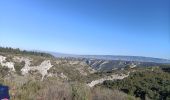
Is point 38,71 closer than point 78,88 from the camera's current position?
No

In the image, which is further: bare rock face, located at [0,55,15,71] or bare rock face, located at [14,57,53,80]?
bare rock face, located at [14,57,53,80]

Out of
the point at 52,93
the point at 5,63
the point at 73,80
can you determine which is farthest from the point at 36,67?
the point at 52,93

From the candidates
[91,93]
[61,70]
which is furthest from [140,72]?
[91,93]

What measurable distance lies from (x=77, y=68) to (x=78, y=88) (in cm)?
9144

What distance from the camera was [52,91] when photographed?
37.4 ft

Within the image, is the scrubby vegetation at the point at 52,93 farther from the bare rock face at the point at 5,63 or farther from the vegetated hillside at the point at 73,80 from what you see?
the bare rock face at the point at 5,63

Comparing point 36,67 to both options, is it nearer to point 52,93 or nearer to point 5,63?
point 5,63

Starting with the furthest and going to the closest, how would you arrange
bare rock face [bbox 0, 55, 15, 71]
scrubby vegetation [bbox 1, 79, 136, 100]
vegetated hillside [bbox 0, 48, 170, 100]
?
bare rock face [bbox 0, 55, 15, 71] < vegetated hillside [bbox 0, 48, 170, 100] < scrubby vegetation [bbox 1, 79, 136, 100]

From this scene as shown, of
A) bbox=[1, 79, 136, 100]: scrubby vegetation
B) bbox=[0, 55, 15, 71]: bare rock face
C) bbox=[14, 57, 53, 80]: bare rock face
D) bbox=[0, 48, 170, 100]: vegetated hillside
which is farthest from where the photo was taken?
bbox=[14, 57, 53, 80]: bare rock face

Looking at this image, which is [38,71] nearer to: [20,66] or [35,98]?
[20,66]

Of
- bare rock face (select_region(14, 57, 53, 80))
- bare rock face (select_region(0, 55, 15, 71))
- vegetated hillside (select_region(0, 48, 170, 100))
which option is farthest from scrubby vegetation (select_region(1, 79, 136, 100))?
bare rock face (select_region(14, 57, 53, 80))

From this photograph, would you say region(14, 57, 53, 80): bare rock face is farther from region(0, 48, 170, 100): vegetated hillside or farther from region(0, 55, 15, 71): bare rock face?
region(0, 55, 15, 71): bare rock face

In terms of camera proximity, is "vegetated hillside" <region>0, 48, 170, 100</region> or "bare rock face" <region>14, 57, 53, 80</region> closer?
"vegetated hillside" <region>0, 48, 170, 100</region>

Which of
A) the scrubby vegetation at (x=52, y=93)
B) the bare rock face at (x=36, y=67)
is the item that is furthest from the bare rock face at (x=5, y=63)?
the scrubby vegetation at (x=52, y=93)
